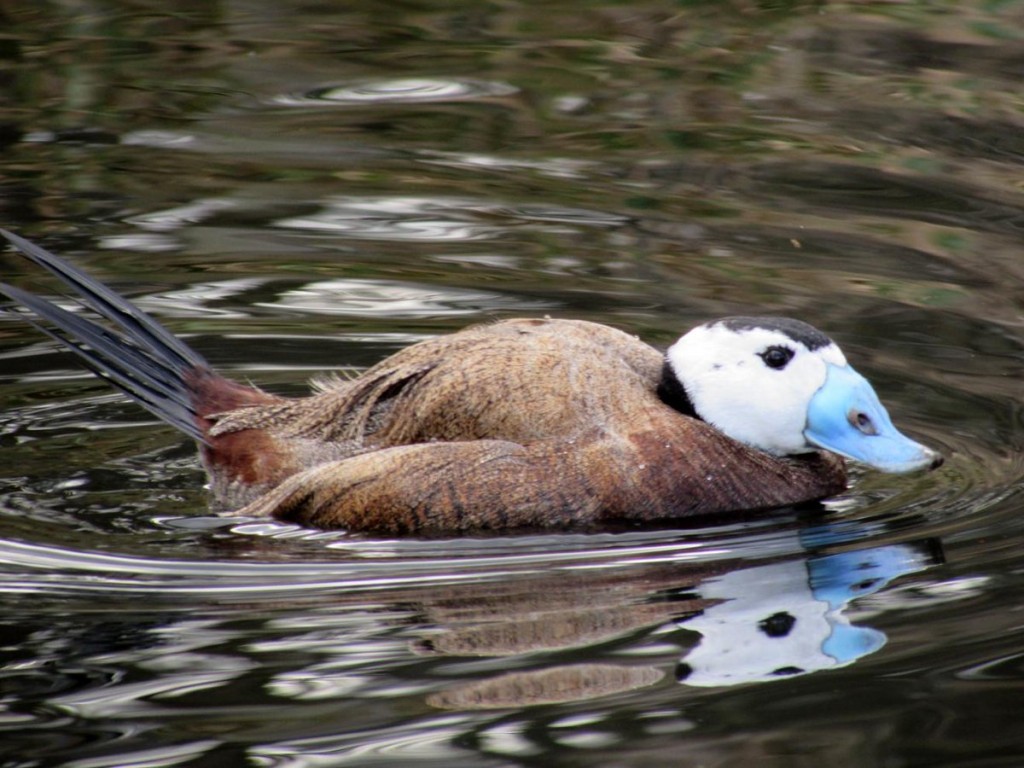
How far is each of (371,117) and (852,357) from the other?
147 inches

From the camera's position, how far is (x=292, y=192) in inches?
348

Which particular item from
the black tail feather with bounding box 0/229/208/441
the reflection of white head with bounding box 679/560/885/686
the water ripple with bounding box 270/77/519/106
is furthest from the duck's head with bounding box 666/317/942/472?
the water ripple with bounding box 270/77/519/106

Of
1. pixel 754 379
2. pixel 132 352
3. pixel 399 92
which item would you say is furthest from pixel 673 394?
pixel 399 92

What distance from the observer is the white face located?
554 cm

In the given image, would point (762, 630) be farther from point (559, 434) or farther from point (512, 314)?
point (512, 314)

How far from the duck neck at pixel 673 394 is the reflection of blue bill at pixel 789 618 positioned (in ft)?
2.64

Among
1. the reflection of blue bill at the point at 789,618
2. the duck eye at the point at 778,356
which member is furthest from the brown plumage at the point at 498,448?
the reflection of blue bill at the point at 789,618

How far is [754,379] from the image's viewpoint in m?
5.57

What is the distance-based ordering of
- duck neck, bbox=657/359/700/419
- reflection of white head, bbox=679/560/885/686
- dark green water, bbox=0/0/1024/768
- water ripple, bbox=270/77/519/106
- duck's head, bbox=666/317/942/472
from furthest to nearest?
1. water ripple, bbox=270/77/519/106
2. duck neck, bbox=657/359/700/419
3. duck's head, bbox=666/317/942/472
4. reflection of white head, bbox=679/560/885/686
5. dark green water, bbox=0/0/1024/768

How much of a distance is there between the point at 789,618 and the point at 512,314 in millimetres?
3226

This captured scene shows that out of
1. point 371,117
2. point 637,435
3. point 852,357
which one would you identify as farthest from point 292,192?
point 637,435

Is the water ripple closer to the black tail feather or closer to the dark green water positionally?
the dark green water

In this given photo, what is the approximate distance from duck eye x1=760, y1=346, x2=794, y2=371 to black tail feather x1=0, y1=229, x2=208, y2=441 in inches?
74.7

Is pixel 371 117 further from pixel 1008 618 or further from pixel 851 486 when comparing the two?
pixel 1008 618
